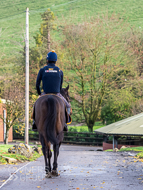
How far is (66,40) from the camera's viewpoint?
42.9m

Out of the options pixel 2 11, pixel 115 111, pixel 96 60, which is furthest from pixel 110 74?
pixel 2 11

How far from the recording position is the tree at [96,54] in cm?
4091

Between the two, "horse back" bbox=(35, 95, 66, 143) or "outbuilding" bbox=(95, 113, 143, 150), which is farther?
"outbuilding" bbox=(95, 113, 143, 150)

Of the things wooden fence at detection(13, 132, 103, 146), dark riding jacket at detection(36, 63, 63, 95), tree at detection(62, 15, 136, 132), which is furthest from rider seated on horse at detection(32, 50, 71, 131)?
wooden fence at detection(13, 132, 103, 146)

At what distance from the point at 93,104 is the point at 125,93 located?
4.82 meters

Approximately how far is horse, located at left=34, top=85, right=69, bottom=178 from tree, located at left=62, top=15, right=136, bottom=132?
32.0m

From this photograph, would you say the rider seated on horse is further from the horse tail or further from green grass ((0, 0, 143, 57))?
green grass ((0, 0, 143, 57))

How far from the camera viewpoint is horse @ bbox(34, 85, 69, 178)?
868 cm

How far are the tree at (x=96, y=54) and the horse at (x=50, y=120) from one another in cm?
3199

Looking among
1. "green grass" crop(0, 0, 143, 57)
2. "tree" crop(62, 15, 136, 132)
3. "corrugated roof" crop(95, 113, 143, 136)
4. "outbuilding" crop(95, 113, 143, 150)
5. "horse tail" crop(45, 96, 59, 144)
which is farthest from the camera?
"green grass" crop(0, 0, 143, 57)

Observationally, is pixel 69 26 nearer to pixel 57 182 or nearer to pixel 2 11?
pixel 57 182

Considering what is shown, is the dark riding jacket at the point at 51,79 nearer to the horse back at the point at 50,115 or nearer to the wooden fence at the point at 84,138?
the horse back at the point at 50,115

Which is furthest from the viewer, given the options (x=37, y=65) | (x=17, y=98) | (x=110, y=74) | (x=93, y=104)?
(x=37, y=65)

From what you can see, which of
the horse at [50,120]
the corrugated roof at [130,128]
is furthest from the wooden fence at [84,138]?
the horse at [50,120]
